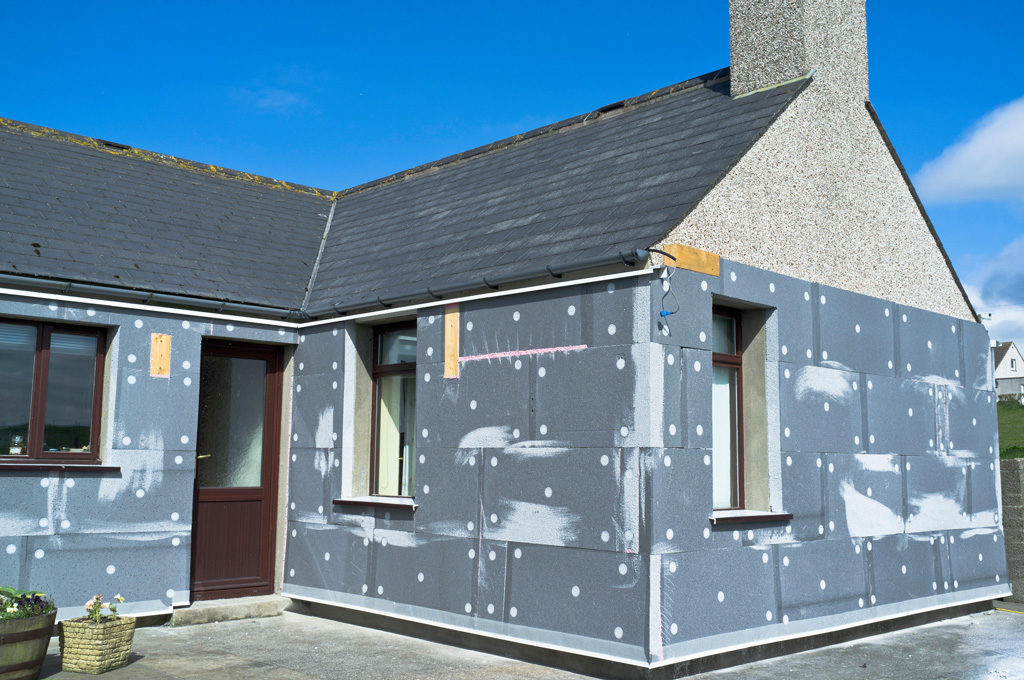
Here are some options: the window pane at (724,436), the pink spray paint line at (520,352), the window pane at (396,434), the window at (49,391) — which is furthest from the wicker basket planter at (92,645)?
the window pane at (724,436)

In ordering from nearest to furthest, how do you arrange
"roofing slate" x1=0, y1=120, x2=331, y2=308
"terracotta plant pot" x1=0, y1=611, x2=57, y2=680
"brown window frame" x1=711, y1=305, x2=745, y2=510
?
"terracotta plant pot" x1=0, y1=611, x2=57, y2=680 → "brown window frame" x1=711, y1=305, x2=745, y2=510 → "roofing slate" x1=0, y1=120, x2=331, y2=308

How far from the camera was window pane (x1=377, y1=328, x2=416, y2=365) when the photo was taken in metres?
8.84

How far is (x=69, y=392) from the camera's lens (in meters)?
8.22

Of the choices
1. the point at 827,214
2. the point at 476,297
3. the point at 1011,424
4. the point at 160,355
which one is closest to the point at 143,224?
the point at 160,355

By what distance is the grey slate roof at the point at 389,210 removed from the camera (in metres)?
7.62

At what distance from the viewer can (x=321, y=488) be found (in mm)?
9008

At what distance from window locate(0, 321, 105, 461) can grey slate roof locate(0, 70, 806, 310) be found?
606mm

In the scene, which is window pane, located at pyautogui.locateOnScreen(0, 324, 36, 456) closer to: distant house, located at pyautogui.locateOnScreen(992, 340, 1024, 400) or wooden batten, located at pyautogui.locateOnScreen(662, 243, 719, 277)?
wooden batten, located at pyautogui.locateOnScreen(662, 243, 719, 277)

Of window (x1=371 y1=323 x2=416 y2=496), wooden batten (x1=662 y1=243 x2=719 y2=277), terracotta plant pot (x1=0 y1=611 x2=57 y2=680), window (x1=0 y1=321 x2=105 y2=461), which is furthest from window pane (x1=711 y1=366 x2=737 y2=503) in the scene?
window (x1=0 y1=321 x2=105 y2=461)

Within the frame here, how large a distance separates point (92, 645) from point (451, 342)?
3.59m

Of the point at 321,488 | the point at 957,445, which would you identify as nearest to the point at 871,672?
the point at 957,445

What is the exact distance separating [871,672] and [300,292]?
6.66 meters

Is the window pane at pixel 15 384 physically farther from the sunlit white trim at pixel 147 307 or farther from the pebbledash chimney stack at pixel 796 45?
the pebbledash chimney stack at pixel 796 45

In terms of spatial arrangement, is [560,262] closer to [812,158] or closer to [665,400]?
A: [665,400]
